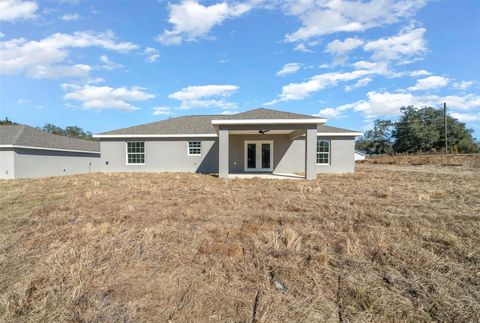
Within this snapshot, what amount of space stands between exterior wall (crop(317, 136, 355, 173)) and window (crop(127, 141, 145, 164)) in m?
12.2

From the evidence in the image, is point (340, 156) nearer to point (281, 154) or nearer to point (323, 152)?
point (323, 152)

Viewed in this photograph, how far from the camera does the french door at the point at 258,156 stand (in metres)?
18.5

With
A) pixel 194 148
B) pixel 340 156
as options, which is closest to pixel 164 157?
pixel 194 148

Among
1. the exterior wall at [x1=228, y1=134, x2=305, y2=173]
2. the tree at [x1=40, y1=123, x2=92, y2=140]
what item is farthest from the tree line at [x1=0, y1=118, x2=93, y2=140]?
the exterior wall at [x1=228, y1=134, x2=305, y2=173]

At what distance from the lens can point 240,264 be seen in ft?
12.9

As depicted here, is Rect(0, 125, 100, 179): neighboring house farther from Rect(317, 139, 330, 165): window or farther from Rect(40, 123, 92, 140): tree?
Rect(40, 123, 92, 140): tree

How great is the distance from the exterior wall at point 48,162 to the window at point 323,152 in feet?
69.2

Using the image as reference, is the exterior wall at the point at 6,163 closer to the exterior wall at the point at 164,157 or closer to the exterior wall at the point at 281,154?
the exterior wall at the point at 164,157

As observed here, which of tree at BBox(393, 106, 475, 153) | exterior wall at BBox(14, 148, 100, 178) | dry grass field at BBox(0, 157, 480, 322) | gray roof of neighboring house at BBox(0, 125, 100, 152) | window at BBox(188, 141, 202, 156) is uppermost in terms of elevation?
tree at BBox(393, 106, 475, 153)

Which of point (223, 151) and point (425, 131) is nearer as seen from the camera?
point (223, 151)

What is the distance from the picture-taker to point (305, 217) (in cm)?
637

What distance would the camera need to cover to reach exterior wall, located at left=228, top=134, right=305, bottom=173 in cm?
1852

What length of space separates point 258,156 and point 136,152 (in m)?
8.59

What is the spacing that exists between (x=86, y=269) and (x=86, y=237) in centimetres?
138
